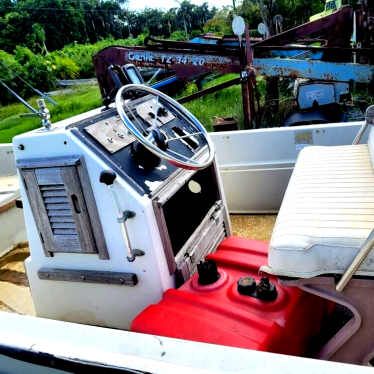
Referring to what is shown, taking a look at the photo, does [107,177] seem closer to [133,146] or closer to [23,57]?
[133,146]

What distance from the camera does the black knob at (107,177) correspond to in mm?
1239

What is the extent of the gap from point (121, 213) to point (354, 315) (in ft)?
2.51

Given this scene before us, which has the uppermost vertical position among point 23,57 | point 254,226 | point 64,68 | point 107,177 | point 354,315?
point 23,57

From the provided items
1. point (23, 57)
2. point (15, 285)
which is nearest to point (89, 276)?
point (15, 285)

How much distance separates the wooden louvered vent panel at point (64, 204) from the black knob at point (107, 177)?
0.42ft

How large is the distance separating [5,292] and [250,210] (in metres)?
1.62

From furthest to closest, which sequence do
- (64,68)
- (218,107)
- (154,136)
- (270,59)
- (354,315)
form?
(64,68)
(218,107)
(270,59)
(154,136)
(354,315)

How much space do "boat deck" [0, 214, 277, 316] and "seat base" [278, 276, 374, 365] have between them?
1.19m

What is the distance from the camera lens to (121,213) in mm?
1283

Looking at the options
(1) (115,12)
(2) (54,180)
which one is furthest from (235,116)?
(1) (115,12)

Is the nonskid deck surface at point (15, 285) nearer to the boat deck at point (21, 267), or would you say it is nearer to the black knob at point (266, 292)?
the boat deck at point (21, 267)

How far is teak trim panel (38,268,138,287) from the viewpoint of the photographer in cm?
140

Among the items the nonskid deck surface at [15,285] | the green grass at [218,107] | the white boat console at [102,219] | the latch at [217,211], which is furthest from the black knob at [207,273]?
the green grass at [218,107]

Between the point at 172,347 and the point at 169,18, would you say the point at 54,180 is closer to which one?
the point at 172,347
